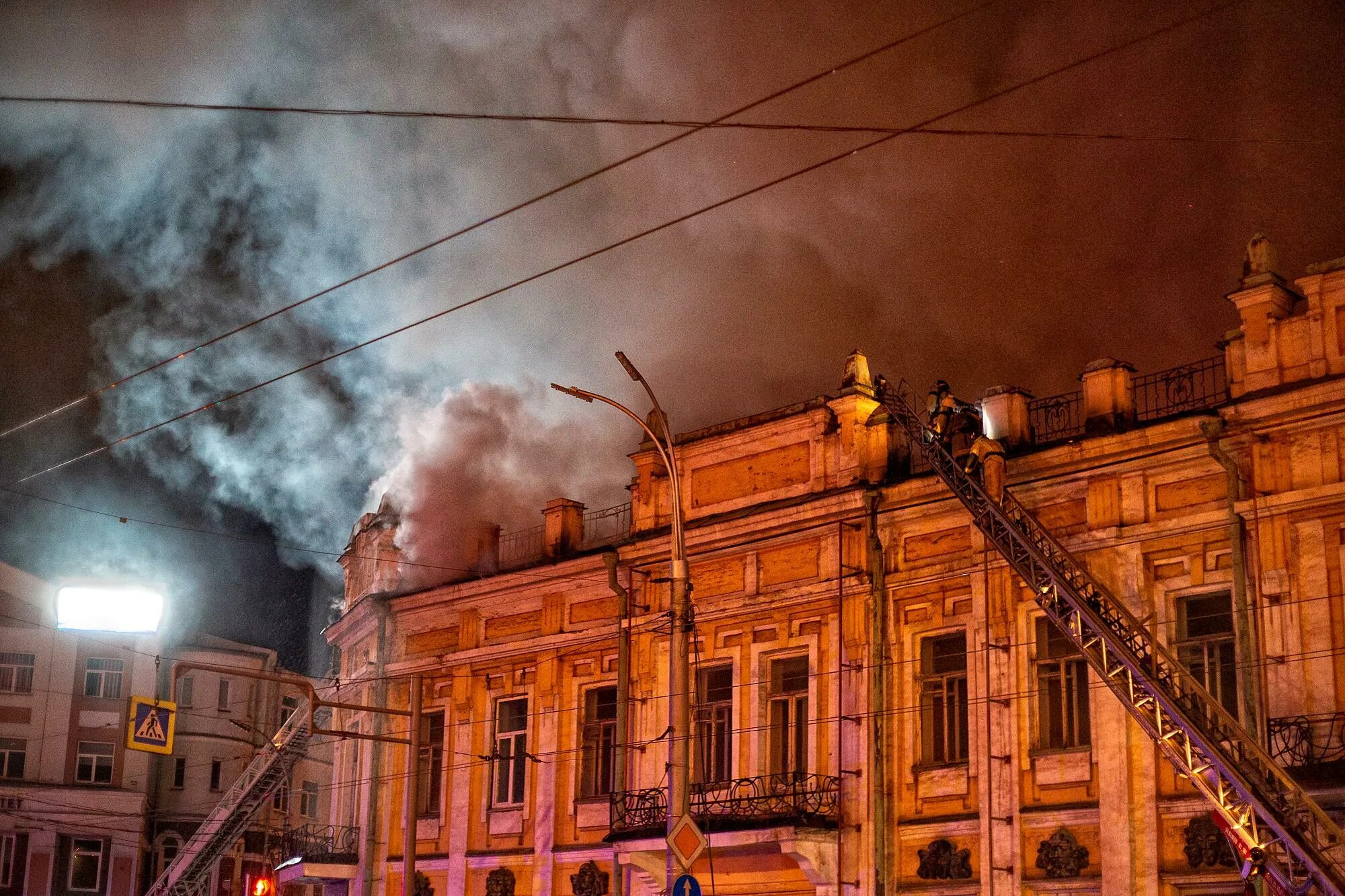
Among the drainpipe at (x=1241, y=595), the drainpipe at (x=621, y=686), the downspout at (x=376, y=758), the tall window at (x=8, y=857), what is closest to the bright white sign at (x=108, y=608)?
the downspout at (x=376, y=758)

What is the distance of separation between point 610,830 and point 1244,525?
40.0 ft

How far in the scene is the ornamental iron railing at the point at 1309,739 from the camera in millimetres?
20906

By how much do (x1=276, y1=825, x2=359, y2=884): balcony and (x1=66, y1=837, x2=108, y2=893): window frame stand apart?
24.3 metres

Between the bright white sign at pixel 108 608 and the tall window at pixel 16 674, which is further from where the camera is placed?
the tall window at pixel 16 674

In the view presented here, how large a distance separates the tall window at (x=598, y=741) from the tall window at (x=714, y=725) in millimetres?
2274

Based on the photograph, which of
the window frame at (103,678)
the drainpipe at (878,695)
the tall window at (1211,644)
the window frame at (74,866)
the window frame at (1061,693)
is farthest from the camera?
the window frame at (103,678)

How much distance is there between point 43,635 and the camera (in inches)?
2323

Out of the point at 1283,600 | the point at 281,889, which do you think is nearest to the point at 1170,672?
the point at 1283,600

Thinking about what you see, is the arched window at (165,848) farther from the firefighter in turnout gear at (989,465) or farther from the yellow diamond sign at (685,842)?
the yellow diamond sign at (685,842)

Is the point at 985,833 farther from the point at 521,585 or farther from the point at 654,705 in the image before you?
the point at 521,585

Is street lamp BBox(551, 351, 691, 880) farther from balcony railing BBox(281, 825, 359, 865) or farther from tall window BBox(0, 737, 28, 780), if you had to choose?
tall window BBox(0, 737, 28, 780)

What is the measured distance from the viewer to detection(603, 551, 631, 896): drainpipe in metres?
29.7

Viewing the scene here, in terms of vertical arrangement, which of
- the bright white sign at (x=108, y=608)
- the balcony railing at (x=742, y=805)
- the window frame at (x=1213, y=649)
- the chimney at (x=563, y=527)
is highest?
the chimney at (x=563, y=527)

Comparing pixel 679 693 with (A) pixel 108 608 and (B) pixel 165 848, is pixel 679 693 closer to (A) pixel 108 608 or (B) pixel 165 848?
(A) pixel 108 608
